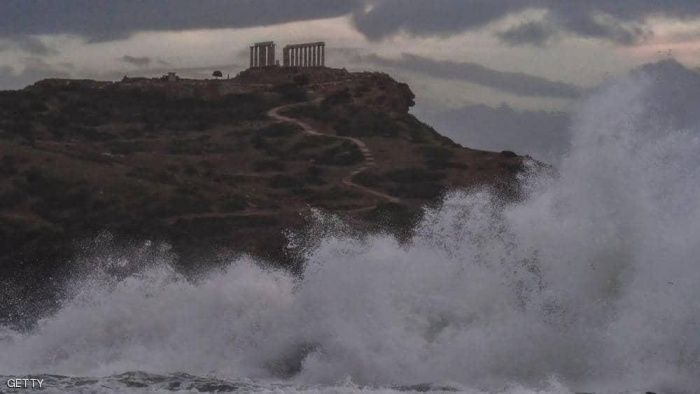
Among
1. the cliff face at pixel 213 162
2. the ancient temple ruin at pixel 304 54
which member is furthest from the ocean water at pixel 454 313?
the ancient temple ruin at pixel 304 54

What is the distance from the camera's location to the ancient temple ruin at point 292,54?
307ft

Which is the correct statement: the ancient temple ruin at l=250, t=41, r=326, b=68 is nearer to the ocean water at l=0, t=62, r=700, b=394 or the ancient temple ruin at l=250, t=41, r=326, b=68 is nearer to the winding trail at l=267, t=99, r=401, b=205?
the winding trail at l=267, t=99, r=401, b=205

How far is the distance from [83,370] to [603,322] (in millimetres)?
10043

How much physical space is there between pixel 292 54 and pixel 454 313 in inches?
2819

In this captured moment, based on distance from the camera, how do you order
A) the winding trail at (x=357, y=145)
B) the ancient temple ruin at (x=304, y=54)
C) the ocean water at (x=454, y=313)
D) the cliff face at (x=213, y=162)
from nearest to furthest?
the ocean water at (x=454, y=313) < the cliff face at (x=213, y=162) < the winding trail at (x=357, y=145) < the ancient temple ruin at (x=304, y=54)

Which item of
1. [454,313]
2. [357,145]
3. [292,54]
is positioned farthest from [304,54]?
[454,313]

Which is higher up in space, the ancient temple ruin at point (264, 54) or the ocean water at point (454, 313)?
the ancient temple ruin at point (264, 54)

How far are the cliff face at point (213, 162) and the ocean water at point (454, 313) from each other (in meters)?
16.9

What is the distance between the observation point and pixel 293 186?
6469 cm

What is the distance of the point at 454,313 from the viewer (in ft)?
77.6

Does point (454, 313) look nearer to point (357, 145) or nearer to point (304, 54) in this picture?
point (357, 145)

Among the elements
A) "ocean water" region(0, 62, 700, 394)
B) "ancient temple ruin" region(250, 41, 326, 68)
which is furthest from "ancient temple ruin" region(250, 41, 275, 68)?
"ocean water" region(0, 62, 700, 394)

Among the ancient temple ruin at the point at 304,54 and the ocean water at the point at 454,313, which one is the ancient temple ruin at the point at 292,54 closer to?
the ancient temple ruin at the point at 304,54

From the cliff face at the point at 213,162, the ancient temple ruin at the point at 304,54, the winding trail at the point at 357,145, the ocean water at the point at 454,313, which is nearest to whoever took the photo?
the ocean water at the point at 454,313
